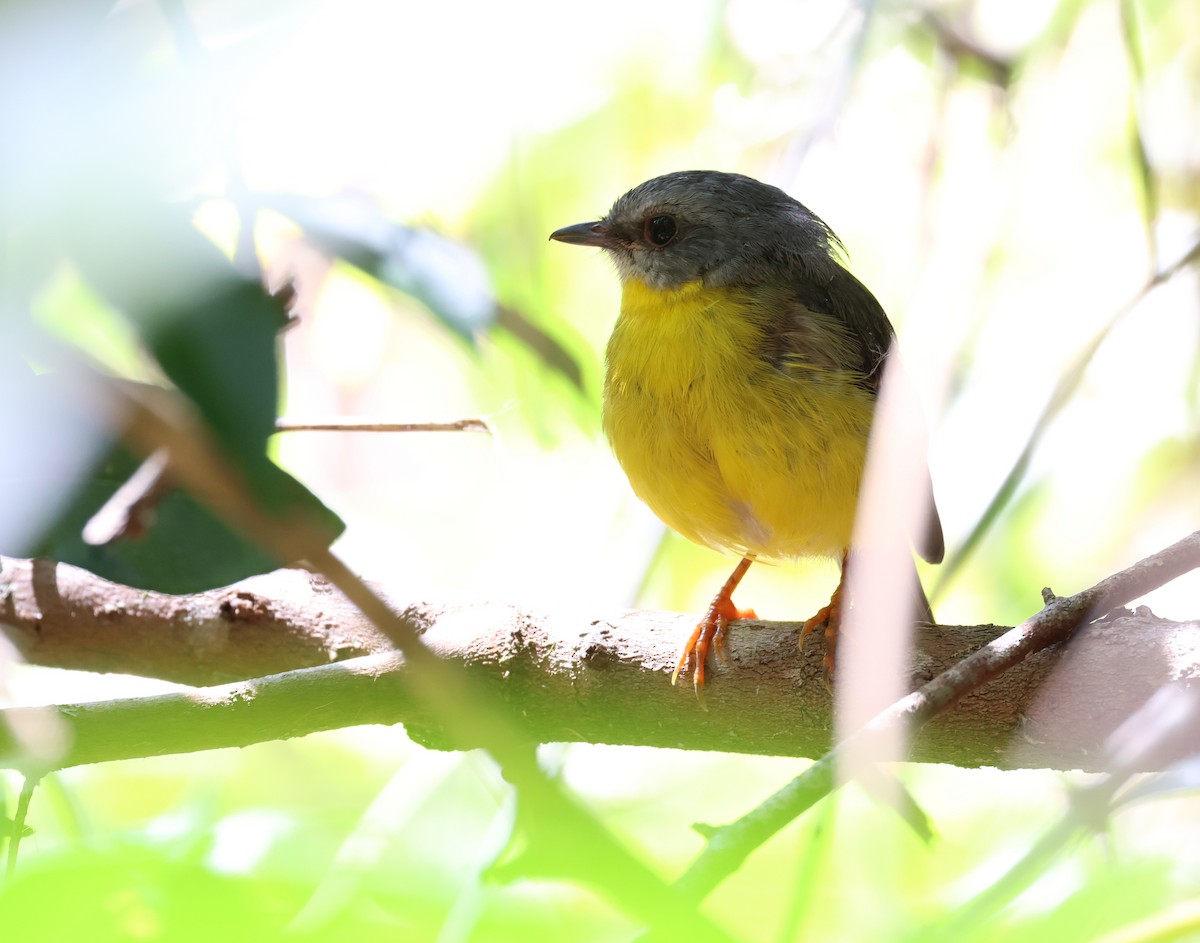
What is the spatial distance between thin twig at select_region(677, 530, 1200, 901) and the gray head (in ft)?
5.45

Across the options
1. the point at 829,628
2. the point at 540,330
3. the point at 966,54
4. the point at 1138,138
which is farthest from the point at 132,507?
the point at 966,54

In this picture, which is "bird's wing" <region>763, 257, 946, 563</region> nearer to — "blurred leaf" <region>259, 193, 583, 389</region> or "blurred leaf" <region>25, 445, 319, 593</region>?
"blurred leaf" <region>259, 193, 583, 389</region>

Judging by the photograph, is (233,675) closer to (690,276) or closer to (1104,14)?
(690,276)

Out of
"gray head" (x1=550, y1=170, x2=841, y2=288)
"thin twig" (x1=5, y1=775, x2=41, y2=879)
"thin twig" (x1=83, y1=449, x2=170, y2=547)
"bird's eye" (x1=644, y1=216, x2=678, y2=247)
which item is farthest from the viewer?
"bird's eye" (x1=644, y1=216, x2=678, y2=247)

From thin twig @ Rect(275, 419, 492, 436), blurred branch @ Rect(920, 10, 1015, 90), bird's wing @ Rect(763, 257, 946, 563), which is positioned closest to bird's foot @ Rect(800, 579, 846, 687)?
bird's wing @ Rect(763, 257, 946, 563)

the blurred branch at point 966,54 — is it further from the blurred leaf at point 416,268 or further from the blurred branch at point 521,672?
the blurred leaf at point 416,268

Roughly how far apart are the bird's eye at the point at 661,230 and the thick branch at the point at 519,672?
1.43m

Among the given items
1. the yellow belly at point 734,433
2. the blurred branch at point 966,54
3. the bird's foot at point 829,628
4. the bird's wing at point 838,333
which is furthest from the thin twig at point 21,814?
the blurred branch at point 966,54

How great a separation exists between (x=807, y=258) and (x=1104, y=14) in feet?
5.95

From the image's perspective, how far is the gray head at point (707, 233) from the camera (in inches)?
137

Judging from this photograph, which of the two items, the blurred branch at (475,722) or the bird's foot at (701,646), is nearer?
the blurred branch at (475,722)

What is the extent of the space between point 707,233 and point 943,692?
2347 mm

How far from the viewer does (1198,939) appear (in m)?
1.52

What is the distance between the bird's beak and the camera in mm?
3797
